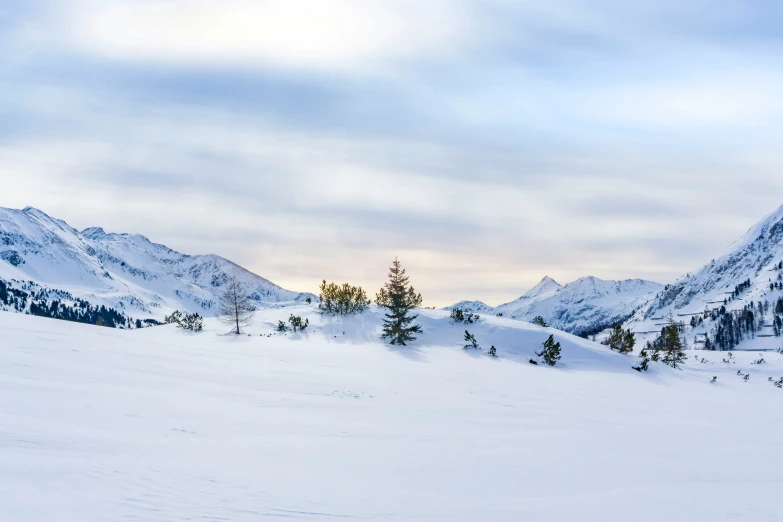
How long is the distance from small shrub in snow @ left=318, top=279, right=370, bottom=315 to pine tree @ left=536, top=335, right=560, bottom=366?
14.4 m

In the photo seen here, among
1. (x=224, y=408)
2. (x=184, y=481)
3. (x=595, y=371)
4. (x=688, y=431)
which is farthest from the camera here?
(x=595, y=371)

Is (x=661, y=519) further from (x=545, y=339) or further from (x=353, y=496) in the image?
(x=545, y=339)

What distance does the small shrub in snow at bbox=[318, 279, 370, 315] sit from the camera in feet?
134

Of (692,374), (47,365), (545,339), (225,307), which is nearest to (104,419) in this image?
(47,365)

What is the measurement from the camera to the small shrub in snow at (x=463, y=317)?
3925 cm

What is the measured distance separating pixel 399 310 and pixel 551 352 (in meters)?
10.3

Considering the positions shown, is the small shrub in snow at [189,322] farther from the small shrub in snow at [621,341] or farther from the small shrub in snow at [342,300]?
the small shrub in snow at [621,341]

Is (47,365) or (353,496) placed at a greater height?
(47,365)

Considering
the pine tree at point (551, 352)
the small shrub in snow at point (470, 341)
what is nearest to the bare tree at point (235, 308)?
the small shrub in snow at point (470, 341)

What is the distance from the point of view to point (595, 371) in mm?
31703

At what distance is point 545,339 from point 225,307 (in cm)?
2281

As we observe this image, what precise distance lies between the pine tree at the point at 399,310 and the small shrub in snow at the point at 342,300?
329cm

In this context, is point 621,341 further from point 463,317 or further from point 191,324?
point 191,324

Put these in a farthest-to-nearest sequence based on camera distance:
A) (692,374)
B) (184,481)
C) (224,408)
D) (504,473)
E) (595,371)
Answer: (692,374) → (595,371) → (224,408) → (504,473) → (184,481)
